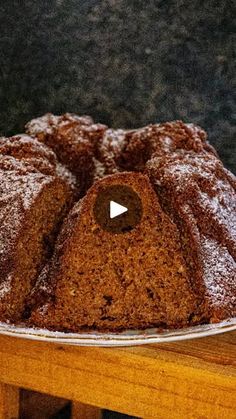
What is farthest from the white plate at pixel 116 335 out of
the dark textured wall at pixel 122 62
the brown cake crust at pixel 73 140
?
the dark textured wall at pixel 122 62

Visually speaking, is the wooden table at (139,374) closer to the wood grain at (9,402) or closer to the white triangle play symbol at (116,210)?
the wood grain at (9,402)

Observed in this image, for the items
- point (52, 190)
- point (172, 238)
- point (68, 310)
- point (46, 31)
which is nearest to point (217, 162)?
point (172, 238)

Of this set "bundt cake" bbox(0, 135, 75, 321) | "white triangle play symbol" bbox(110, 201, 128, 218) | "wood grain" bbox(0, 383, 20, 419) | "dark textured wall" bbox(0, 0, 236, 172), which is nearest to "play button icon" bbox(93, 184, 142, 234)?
"white triangle play symbol" bbox(110, 201, 128, 218)

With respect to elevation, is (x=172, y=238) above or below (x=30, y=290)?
above

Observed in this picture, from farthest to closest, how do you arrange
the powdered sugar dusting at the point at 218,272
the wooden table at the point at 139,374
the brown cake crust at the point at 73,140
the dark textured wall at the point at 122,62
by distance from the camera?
the dark textured wall at the point at 122,62, the brown cake crust at the point at 73,140, the powdered sugar dusting at the point at 218,272, the wooden table at the point at 139,374

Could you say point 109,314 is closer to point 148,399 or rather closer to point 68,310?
point 68,310
